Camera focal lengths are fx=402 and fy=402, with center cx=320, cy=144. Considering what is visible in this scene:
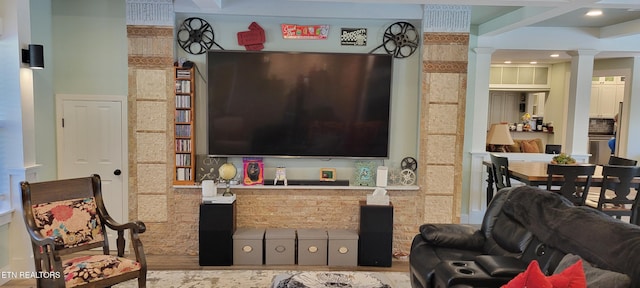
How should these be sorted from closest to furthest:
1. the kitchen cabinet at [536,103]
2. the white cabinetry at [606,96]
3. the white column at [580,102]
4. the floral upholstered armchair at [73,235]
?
the floral upholstered armchair at [73,235]
the white column at [580,102]
the white cabinetry at [606,96]
the kitchen cabinet at [536,103]

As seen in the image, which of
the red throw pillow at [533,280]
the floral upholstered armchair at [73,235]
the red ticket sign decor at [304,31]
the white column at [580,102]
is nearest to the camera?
the red throw pillow at [533,280]

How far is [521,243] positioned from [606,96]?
7677mm

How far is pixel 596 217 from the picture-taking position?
7.77ft

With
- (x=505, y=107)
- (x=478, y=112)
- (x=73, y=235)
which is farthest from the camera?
(x=505, y=107)

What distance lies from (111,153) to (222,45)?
170cm

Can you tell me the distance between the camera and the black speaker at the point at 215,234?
13.4ft

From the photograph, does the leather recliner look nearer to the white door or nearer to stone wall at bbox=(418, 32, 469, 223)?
stone wall at bbox=(418, 32, 469, 223)

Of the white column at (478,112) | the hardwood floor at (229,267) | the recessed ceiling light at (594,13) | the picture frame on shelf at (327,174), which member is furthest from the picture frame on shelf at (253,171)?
the recessed ceiling light at (594,13)

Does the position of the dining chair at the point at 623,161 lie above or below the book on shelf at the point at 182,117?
below

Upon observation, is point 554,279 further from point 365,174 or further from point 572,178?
point 365,174

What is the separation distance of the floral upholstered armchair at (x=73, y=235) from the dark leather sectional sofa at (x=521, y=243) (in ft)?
7.13

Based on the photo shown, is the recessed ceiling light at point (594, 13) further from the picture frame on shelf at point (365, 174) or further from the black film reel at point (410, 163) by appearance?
the picture frame on shelf at point (365, 174)

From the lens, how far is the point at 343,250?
418 cm

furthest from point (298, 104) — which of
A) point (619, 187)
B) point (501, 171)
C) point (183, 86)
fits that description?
point (619, 187)
